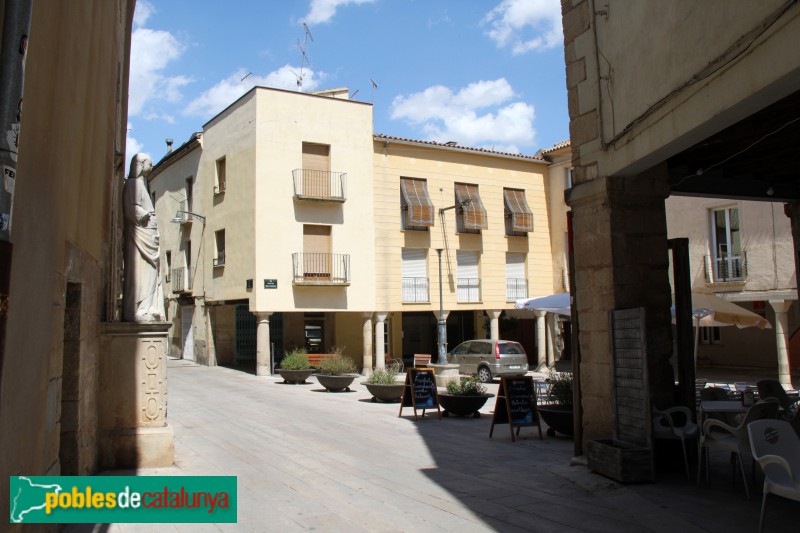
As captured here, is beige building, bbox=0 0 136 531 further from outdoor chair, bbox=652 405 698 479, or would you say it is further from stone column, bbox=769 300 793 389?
stone column, bbox=769 300 793 389

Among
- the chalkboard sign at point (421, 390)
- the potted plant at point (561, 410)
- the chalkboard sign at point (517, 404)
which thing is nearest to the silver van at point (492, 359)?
the chalkboard sign at point (421, 390)

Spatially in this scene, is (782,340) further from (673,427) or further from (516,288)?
(673,427)

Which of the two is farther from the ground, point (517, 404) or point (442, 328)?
point (442, 328)

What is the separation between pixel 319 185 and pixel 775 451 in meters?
20.0

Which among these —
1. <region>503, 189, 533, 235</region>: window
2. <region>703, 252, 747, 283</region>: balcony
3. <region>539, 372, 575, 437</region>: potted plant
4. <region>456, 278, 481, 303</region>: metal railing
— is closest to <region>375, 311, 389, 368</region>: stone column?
<region>456, 278, 481, 303</region>: metal railing

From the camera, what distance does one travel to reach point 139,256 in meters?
7.60

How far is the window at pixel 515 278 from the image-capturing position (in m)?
27.3

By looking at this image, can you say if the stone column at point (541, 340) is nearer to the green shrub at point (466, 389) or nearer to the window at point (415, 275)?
the window at point (415, 275)

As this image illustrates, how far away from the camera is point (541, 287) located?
28.0 meters

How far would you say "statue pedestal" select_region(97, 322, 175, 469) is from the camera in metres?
7.05

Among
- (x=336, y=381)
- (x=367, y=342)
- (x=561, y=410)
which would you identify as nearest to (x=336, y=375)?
(x=336, y=381)

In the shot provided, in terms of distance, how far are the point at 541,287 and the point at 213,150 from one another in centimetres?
1509

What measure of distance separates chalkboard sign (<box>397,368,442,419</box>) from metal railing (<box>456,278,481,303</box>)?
14.0 metres

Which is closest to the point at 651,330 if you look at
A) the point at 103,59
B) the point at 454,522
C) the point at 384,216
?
the point at 454,522
